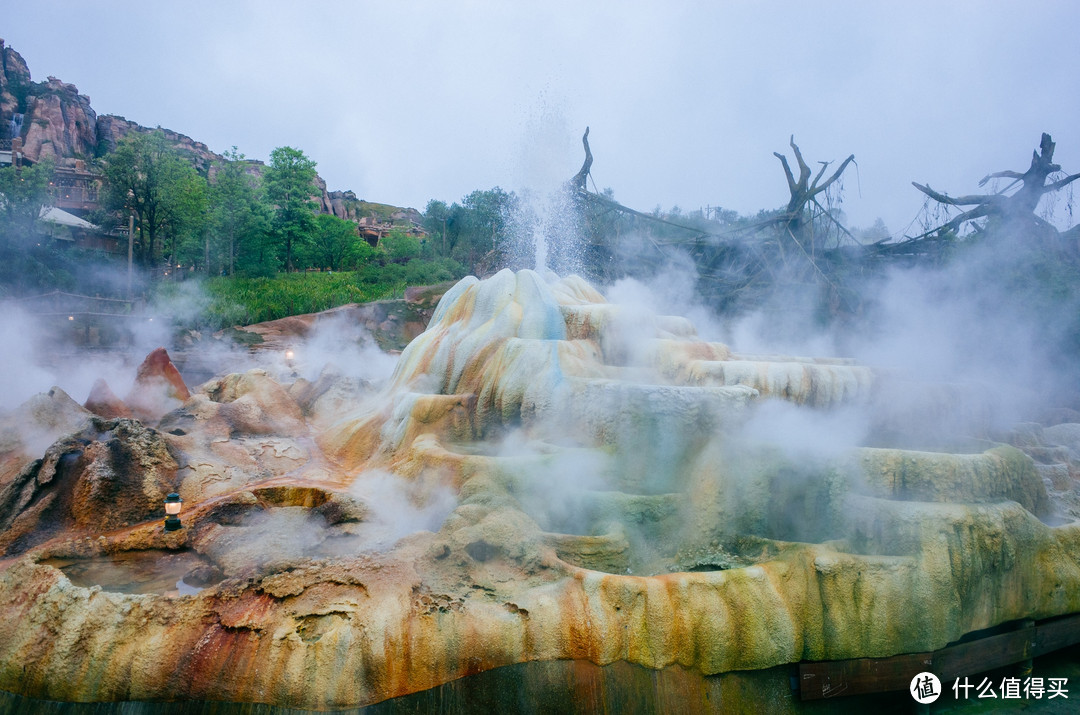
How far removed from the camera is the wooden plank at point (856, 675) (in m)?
3.66

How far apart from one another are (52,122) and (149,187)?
23.1 metres

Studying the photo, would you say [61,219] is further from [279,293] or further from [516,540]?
[516,540]

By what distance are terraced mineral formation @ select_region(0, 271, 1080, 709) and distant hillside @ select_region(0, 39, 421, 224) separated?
29.6 m

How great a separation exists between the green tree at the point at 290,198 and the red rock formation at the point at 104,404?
16266mm

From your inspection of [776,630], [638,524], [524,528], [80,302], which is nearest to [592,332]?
[638,524]

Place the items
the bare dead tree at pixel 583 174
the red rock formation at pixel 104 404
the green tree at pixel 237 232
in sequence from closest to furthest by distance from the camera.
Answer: the red rock formation at pixel 104 404 < the bare dead tree at pixel 583 174 < the green tree at pixel 237 232

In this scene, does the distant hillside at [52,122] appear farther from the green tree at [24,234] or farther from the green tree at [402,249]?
the green tree at [24,234]

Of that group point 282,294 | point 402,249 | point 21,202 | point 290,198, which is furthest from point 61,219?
point 402,249

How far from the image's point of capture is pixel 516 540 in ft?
13.2

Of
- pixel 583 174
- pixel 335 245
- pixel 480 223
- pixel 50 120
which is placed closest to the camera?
pixel 583 174

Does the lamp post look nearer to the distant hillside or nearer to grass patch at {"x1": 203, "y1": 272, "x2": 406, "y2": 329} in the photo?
grass patch at {"x1": 203, "y1": 272, "x2": 406, "y2": 329}

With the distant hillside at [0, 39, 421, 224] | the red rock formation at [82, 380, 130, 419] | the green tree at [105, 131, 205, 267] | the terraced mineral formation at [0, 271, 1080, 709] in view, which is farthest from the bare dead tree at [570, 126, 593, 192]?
the distant hillside at [0, 39, 421, 224]

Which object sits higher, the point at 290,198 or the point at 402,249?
the point at 290,198

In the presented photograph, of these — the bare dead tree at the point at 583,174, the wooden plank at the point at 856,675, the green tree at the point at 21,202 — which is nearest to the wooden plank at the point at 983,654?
the wooden plank at the point at 856,675
